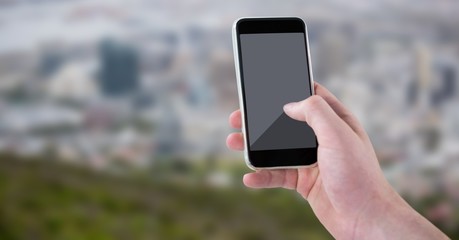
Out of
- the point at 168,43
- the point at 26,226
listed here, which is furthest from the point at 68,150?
the point at 168,43

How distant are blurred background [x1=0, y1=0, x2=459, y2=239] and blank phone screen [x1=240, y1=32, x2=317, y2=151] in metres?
0.78

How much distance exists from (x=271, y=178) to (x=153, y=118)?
810 mm

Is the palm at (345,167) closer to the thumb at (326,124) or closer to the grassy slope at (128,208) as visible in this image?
the thumb at (326,124)

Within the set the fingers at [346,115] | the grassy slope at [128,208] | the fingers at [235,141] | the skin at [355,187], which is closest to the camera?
the skin at [355,187]

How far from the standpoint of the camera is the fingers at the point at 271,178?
0.91 meters

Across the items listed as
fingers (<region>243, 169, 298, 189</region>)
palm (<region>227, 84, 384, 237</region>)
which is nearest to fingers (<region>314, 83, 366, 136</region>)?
palm (<region>227, 84, 384, 237</region>)

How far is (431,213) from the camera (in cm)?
185

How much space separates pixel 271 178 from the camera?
0.93m

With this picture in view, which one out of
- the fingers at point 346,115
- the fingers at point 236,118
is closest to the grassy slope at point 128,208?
the fingers at point 236,118

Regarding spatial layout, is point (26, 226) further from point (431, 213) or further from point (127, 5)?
point (431, 213)

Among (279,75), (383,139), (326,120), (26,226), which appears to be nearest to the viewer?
(326,120)

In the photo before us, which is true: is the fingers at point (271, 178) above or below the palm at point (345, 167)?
below

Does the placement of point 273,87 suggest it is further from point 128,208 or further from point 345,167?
point 128,208

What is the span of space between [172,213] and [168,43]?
0.45 metres
